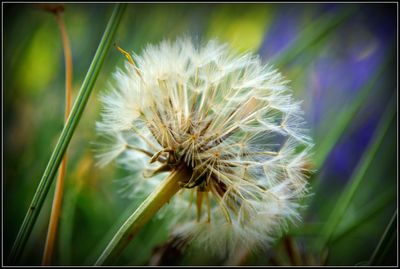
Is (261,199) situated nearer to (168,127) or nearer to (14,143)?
(168,127)

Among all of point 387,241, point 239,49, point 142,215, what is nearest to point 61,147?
point 142,215

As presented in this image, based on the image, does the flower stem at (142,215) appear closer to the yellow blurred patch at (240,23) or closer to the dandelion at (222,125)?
the dandelion at (222,125)

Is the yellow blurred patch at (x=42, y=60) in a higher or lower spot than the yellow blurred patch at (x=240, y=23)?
lower

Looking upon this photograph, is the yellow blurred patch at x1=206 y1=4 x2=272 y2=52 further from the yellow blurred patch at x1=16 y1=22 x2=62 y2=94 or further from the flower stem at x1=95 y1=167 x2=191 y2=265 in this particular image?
the flower stem at x1=95 y1=167 x2=191 y2=265

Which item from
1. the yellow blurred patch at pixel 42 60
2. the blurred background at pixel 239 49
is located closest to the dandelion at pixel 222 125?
the blurred background at pixel 239 49

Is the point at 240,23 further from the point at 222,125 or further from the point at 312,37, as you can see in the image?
the point at 222,125
